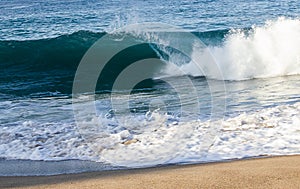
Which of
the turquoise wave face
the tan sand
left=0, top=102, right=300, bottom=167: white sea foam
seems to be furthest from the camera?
the turquoise wave face

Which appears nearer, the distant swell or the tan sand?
the tan sand

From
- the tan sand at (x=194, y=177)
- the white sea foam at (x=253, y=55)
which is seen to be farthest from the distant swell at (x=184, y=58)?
the tan sand at (x=194, y=177)

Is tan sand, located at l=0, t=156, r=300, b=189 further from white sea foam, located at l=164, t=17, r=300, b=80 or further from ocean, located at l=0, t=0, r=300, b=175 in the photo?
white sea foam, located at l=164, t=17, r=300, b=80

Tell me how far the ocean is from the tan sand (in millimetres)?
323

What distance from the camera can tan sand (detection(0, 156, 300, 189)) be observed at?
12.6 ft

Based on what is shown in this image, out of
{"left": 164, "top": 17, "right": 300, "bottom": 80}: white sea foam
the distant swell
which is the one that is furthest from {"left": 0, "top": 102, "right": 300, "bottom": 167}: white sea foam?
{"left": 164, "top": 17, "right": 300, "bottom": 80}: white sea foam

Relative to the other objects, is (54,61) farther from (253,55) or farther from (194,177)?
(194,177)

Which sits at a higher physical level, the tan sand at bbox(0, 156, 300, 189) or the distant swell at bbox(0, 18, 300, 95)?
the distant swell at bbox(0, 18, 300, 95)

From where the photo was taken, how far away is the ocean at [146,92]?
540 cm

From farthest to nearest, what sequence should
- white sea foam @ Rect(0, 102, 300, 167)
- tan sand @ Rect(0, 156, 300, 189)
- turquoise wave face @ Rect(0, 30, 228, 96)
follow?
turquoise wave face @ Rect(0, 30, 228, 96)
white sea foam @ Rect(0, 102, 300, 167)
tan sand @ Rect(0, 156, 300, 189)

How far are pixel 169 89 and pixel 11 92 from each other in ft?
10.8

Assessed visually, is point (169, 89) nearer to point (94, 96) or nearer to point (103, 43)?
point (94, 96)

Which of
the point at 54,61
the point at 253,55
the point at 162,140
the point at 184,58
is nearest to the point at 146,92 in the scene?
the point at 162,140

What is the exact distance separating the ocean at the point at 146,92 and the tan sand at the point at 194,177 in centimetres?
32
